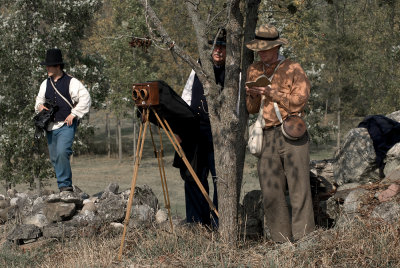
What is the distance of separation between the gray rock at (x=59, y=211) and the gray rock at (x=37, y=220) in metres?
0.05

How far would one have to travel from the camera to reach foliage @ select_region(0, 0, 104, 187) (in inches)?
742

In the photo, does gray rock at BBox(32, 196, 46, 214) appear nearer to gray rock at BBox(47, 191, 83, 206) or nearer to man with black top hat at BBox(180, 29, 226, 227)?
gray rock at BBox(47, 191, 83, 206)

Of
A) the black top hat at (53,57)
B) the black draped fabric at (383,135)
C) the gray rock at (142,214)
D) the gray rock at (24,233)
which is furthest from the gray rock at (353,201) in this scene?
the black top hat at (53,57)

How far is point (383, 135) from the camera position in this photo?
698cm

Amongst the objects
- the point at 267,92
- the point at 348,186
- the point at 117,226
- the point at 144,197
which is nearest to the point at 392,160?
the point at 348,186

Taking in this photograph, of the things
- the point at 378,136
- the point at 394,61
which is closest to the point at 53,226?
the point at 378,136

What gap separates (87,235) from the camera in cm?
696

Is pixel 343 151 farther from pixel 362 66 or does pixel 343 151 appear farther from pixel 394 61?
pixel 362 66

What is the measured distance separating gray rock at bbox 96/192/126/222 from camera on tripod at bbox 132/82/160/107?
1.97 m

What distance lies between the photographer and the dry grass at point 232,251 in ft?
15.4

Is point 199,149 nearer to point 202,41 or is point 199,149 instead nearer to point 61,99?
point 202,41

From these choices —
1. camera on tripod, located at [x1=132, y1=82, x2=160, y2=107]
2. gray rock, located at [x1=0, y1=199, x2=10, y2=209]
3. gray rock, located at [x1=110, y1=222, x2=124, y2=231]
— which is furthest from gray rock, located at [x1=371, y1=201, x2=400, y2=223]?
gray rock, located at [x1=0, y1=199, x2=10, y2=209]

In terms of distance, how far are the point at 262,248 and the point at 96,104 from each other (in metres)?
15.4

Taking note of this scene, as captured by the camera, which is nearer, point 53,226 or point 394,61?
point 53,226
